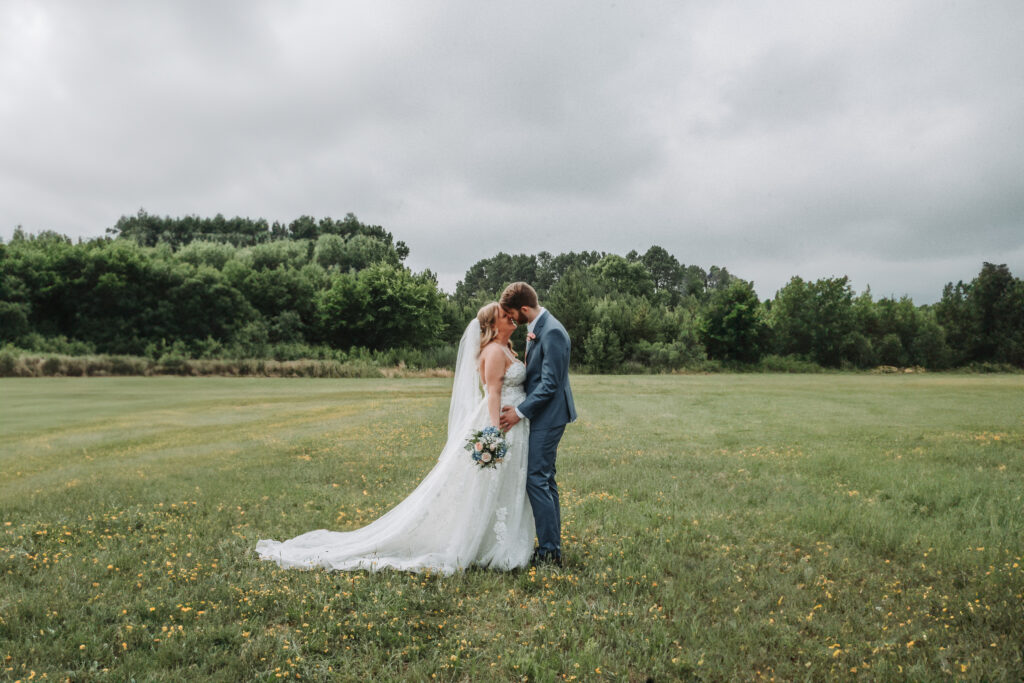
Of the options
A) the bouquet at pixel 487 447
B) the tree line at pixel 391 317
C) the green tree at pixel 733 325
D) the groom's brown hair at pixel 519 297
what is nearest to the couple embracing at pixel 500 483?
the groom's brown hair at pixel 519 297

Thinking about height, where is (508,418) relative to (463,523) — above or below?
above

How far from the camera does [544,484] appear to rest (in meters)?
6.23

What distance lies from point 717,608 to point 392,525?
11.8ft

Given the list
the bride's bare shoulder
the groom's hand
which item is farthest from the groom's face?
the groom's hand

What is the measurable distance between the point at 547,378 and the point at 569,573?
2.09 meters

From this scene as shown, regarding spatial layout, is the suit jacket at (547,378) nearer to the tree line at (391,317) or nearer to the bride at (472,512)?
the bride at (472,512)

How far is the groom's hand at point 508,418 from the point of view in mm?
6254

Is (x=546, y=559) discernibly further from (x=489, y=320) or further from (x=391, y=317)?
(x=391, y=317)

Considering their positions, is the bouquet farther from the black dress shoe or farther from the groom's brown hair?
the groom's brown hair

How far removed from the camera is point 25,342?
43344mm

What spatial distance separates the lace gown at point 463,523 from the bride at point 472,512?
0.03ft

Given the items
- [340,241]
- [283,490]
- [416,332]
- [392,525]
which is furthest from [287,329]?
[392,525]

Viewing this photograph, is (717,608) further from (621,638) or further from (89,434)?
(89,434)

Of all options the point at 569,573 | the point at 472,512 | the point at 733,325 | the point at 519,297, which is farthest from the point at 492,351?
the point at 733,325
